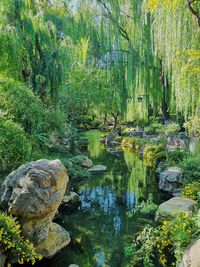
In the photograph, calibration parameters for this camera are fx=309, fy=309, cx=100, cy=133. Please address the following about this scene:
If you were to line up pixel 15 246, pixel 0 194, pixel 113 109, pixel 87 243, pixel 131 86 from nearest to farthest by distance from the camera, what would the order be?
pixel 15 246, pixel 0 194, pixel 87 243, pixel 131 86, pixel 113 109

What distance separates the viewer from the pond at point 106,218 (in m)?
5.14

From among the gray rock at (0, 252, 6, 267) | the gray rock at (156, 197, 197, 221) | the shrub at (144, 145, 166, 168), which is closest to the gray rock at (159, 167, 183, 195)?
the gray rock at (156, 197, 197, 221)

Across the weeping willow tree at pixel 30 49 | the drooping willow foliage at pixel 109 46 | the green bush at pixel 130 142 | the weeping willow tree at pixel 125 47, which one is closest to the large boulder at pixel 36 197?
the drooping willow foliage at pixel 109 46

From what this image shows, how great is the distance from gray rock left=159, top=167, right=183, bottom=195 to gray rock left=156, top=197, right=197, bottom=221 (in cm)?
184

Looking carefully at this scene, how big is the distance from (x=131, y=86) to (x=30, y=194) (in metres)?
9.14

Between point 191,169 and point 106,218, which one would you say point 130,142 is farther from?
point 106,218

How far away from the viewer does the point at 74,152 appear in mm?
12984

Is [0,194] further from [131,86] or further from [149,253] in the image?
[131,86]

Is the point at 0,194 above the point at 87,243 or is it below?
above

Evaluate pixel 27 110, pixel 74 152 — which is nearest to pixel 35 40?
pixel 27 110

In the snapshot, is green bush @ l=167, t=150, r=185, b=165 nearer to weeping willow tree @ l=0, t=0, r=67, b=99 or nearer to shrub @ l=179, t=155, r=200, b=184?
shrub @ l=179, t=155, r=200, b=184

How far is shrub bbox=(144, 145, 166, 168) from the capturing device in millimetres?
11241

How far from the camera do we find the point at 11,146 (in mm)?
5840

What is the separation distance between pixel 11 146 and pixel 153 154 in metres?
7.31
